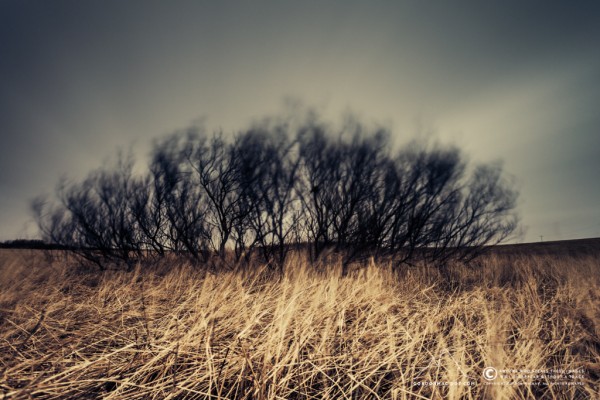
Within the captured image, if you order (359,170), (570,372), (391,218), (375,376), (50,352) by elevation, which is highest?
(359,170)

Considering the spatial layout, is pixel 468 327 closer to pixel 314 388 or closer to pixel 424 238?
pixel 314 388

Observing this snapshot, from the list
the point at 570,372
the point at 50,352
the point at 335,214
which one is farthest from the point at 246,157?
the point at 570,372

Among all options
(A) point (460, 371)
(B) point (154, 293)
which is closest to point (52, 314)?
(B) point (154, 293)

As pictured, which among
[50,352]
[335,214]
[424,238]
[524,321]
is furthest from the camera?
[424,238]

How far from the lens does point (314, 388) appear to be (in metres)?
1.26

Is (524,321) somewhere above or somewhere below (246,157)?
below

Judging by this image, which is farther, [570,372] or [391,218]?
[391,218]

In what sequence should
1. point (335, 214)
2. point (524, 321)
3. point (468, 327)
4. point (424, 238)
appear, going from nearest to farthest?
point (468, 327), point (524, 321), point (335, 214), point (424, 238)

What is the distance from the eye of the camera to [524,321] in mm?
2221

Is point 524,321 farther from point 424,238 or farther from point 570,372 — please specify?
point 424,238

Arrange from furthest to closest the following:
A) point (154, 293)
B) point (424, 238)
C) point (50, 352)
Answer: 1. point (424, 238)
2. point (154, 293)
3. point (50, 352)

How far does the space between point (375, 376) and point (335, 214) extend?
9.15m

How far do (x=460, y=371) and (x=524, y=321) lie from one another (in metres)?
1.47

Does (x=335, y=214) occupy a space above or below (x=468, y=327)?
above
